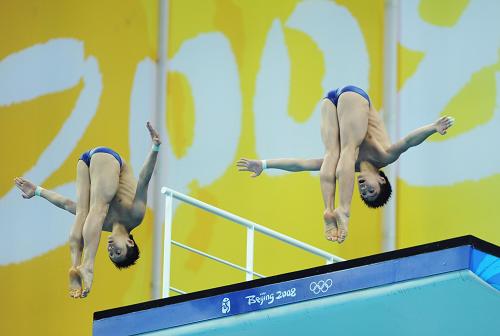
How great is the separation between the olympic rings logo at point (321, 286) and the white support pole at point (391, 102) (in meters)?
3.55

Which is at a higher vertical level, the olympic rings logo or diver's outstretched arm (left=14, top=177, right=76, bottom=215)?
diver's outstretched arm (left=14, top=177, right=76, bottom=215)

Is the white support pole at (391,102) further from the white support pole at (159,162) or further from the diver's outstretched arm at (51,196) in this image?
the diver's outstretched arm at (51,196)

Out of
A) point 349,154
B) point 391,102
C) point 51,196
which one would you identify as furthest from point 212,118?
point 349,154

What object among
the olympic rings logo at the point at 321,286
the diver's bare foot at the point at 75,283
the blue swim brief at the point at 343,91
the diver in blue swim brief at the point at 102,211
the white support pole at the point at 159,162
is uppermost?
the white support pole at the point at 159,162

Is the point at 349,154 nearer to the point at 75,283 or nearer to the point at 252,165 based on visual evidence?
the point at 252,165

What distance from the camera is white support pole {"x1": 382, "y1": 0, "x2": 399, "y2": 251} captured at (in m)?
12.0

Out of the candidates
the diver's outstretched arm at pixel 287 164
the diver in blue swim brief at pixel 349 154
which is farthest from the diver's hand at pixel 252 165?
the diver in blue swim brief at pixel 349 154

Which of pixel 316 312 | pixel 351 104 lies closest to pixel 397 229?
pixel 351 104

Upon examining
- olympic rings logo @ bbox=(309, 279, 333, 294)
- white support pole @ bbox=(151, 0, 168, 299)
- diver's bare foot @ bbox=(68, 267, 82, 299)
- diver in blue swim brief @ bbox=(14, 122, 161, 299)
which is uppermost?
white support pole @ bbox=(151, 0, 168, 299)

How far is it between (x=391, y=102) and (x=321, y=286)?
3.96 metres

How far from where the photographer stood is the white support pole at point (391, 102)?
39.3ft

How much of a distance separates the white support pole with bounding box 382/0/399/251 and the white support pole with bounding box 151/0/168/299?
75.9 inches

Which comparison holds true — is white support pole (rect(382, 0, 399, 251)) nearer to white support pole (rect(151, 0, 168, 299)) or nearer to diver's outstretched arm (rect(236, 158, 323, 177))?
white support pole (rect(151, 0, 168, 299))

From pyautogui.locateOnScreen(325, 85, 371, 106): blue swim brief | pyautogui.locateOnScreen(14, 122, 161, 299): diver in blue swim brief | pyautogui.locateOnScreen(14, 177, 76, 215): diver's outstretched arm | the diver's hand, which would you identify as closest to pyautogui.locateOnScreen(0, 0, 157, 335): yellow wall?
pyautogui.locateOnScreen(14, 177, 76, 215): diver's outstretched arm
